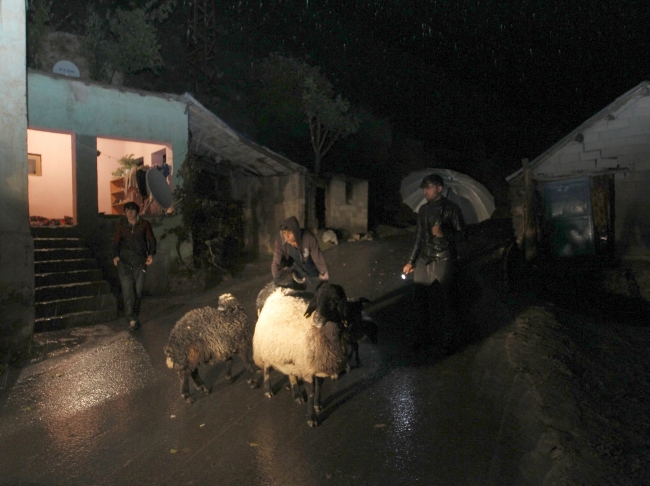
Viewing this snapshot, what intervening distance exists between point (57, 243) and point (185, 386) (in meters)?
6.86

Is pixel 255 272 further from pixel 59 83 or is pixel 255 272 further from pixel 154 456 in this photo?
pixel 154 456

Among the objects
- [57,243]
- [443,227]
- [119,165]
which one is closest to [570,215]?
[443,227]

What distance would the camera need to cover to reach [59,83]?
10.6 m

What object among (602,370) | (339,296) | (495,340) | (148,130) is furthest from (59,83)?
(602,370)

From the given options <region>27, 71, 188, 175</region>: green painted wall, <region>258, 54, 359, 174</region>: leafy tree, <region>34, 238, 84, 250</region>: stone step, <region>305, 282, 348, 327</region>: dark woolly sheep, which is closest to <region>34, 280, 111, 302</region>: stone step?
<region>34, 238, 84, 250</region>: stone step

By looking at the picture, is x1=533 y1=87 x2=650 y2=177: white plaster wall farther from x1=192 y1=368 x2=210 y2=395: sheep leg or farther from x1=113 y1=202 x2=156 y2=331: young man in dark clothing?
x1=192 y1=368 x2=210 y2=395: sheep leg

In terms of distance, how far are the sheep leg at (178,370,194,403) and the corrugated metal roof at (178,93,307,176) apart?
29.0 feet

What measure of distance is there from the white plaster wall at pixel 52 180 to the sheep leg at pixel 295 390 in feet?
41.7

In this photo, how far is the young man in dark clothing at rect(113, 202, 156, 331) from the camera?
7.92 metres

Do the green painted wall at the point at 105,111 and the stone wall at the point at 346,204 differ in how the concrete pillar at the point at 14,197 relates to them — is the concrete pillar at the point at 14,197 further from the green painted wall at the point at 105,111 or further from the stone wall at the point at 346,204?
the stone wall at the point at 346,204

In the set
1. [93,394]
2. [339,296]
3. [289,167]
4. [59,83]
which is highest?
[59,83]

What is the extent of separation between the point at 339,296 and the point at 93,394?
3111mm

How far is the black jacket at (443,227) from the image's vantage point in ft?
19.2

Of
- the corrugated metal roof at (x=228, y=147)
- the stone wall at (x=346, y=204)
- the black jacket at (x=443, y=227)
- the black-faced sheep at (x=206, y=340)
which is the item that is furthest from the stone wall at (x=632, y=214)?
the black-faced sheep at (x=206, y=340)
